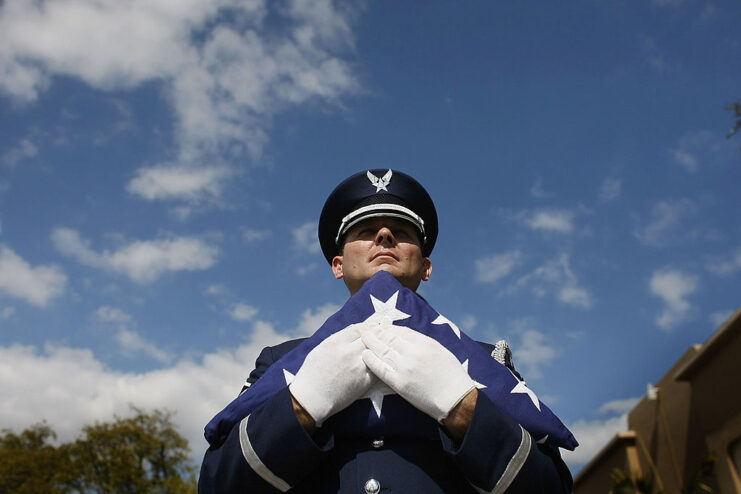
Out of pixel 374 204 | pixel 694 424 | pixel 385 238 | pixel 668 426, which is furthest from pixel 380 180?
pixel 668 426

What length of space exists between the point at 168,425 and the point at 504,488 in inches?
1370

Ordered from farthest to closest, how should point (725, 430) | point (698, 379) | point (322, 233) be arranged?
point (698, 379) → point (725, 430) → point (322, 233)

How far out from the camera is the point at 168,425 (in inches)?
1325

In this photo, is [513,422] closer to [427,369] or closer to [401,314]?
[427,369]

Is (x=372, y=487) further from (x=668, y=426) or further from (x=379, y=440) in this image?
(x=668, y=426)

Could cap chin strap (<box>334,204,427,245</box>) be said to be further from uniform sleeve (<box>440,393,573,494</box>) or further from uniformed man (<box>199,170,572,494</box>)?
uniform sleeve (<box>440,393,573,494</box>)

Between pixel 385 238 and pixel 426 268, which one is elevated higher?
pixel 426 268

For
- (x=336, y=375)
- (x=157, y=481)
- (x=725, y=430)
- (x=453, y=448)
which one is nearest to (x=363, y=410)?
(x=336, y=375)

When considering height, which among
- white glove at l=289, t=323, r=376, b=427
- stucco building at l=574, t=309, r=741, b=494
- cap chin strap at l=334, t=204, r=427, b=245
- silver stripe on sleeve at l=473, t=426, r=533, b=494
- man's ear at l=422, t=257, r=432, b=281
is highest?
stucco building at l=574, t=309, r=741, b=494

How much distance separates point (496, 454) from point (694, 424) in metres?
12.3

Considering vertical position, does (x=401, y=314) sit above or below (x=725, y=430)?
below

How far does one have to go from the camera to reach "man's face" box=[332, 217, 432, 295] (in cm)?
257

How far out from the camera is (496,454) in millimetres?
1838

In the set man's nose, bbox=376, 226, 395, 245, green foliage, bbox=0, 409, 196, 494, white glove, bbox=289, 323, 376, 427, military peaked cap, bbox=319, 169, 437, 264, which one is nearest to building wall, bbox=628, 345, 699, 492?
military peaked cap, bbox=319, 169, 437, 264
